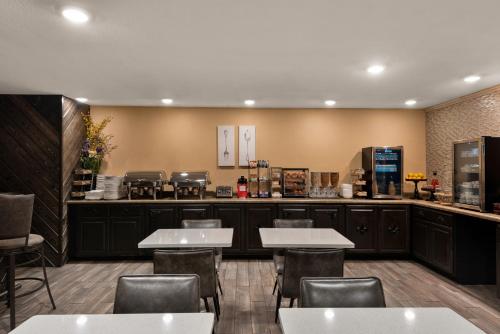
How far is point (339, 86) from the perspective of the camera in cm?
450

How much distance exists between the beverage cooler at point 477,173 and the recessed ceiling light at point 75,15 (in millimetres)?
4260

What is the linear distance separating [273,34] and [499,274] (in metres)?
3.46

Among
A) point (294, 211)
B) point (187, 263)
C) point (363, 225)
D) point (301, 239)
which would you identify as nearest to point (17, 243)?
point (187, 263)

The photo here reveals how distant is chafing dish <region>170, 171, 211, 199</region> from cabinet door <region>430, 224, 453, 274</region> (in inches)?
134

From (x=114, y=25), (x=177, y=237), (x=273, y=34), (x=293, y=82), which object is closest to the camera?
(x=114, y=25)

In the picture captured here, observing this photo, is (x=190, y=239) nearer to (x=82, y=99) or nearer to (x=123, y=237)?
(x=123, y=237)

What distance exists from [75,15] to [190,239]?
201cm

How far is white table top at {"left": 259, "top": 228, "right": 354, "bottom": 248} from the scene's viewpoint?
9.73 ft

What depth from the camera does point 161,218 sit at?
5336mm

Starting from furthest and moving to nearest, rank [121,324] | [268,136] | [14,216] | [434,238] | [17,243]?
1. [268,136]
2. [434,238]
3. [17,243]
4. [14,216]
5. [121,324]

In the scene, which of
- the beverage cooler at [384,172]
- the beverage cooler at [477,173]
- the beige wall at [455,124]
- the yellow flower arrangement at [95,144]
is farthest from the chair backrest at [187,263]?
the beige wall at [455,124]

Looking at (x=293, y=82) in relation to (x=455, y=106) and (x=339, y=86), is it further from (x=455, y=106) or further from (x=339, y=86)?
(x=455, y=106)

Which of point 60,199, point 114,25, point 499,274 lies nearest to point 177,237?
point 114,25

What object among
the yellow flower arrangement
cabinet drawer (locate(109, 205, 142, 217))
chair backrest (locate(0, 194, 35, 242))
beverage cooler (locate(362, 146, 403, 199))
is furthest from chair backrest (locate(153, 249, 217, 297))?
beverage cooler (locate(362, 146, 403, 199))
